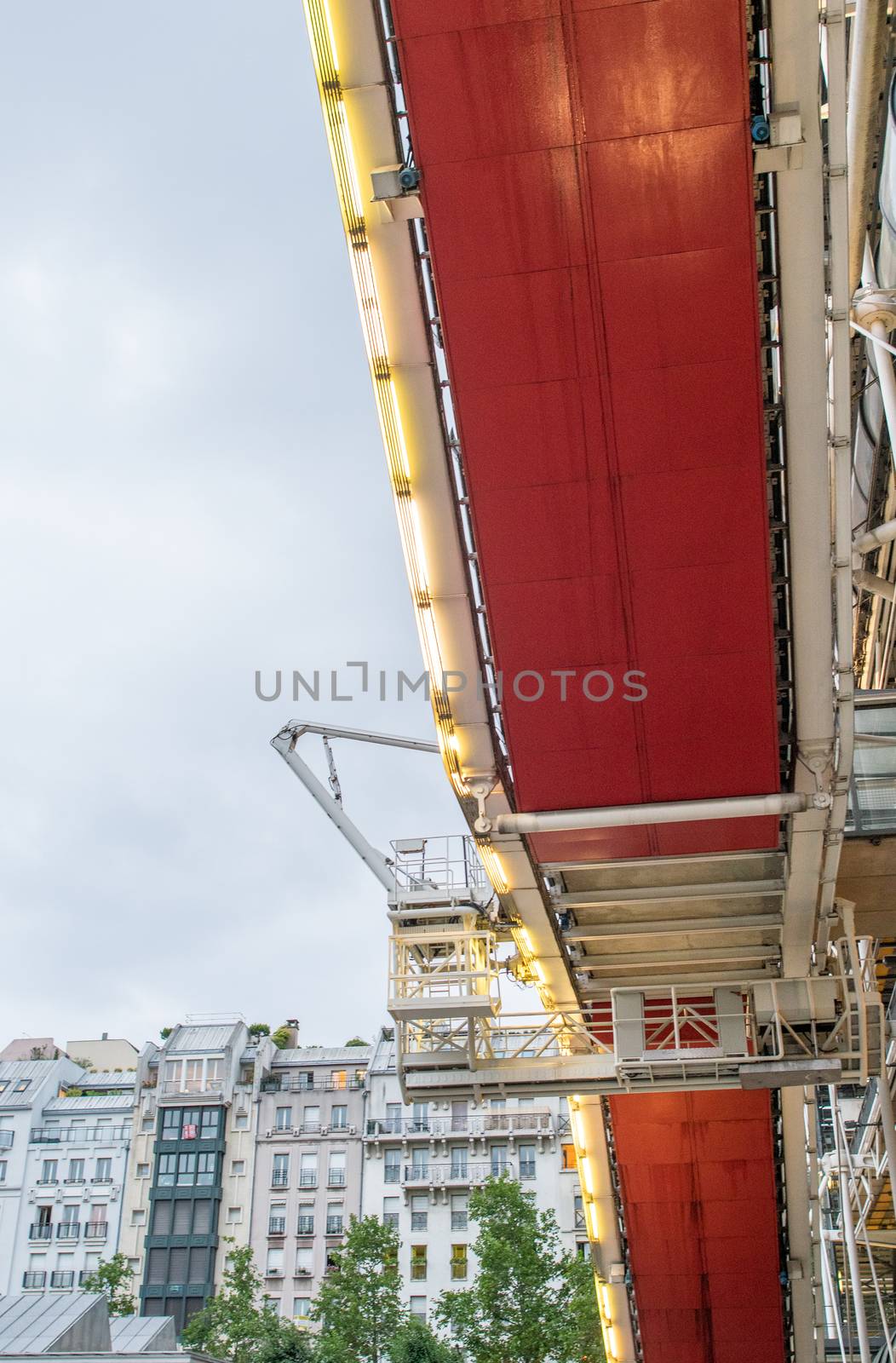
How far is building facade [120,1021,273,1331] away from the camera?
6831cm

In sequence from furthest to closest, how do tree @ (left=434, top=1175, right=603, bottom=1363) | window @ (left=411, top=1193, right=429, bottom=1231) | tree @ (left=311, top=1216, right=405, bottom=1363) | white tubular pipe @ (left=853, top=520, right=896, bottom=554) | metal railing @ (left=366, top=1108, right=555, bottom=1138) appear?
metal railing @ (left=366, top=1108, right=555, bottom=1138) → window @ (left=411, top=1193, right=429, bottom=1231) → tree @ (left=311, top=1216, right=405, bottom=1363) → tree @ (left=434, top=1175, right=603, bottom=1363) → white tubular pipe @ (left=853, top=520, right=896, bottom=554)

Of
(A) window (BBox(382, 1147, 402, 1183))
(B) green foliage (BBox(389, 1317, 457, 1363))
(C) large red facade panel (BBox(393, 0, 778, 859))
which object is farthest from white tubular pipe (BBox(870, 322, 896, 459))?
(A) window (BBox(382, 1147, 402, 1183))

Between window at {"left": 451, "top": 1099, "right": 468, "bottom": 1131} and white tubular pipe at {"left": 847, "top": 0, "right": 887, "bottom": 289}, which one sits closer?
white tubular pipe at {"left": 847, "top": 0, "right": 887, "bottom": 289}

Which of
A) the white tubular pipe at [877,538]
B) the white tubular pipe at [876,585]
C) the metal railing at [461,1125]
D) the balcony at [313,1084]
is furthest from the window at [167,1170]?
the white tubular pipe at [877,538]

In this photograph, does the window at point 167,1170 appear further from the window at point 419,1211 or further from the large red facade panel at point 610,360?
the large red facade panel at point 610,360

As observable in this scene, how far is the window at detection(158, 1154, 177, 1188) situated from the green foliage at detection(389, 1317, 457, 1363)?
24.7m

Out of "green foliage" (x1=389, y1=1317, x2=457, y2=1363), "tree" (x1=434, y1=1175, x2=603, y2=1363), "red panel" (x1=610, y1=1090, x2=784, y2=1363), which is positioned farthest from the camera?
"tree" (x1=434, y1=1175, x2=603, y2=1363)

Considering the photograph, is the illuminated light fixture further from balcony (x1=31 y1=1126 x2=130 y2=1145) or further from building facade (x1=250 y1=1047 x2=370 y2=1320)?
balcony (x1=31 y1=1126 x2=130 y2=1145)

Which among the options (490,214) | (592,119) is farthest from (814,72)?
(490,214)

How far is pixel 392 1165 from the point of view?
70750 mm

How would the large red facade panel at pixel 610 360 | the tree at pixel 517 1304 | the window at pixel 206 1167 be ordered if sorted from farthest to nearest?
1. the window at pixel 206 1167
2. the tree at pixel 517 1304
3. the large red facade panel at pixel 610 360

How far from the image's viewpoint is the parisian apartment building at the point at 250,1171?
68188mm

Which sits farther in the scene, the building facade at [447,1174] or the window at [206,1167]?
the window at [206,1167]

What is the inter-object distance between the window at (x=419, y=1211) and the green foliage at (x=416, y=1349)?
742 inches
